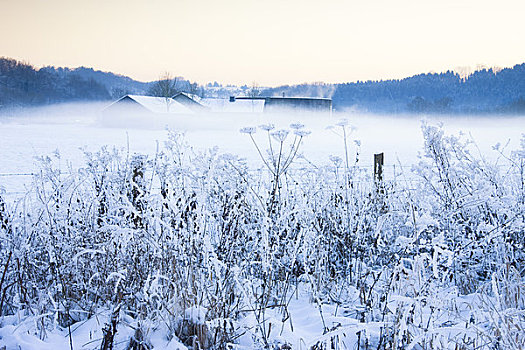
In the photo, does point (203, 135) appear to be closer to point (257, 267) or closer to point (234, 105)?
point (234, 105)

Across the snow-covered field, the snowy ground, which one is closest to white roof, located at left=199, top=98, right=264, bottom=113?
the snowy ground

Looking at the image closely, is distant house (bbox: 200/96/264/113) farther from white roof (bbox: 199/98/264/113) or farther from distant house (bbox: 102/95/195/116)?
distant house (bbox: 102/95/195/116)

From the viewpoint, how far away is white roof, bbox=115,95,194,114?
47.4 m

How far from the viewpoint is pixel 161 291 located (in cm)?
259

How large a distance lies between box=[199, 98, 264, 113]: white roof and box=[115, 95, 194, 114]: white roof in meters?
5.52

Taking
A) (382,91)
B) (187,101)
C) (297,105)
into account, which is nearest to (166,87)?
(187,101)

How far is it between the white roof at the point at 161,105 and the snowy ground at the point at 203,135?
1.57 metres

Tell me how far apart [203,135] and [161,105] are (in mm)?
14512

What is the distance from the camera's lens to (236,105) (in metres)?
58.4

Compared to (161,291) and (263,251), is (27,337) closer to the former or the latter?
(161,291)

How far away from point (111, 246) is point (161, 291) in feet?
2.17

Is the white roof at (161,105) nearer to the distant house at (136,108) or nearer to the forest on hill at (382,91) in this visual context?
the distant house at (136,108)

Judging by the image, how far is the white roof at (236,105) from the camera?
56406mm

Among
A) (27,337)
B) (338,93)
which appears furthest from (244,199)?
(338,93)
